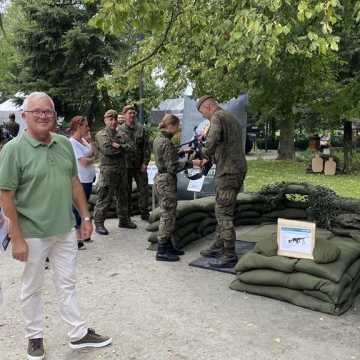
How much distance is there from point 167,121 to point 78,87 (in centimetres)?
1383

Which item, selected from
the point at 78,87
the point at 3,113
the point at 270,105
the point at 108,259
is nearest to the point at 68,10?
A: the point at 78,87

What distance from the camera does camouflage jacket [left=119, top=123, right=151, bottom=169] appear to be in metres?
7.75

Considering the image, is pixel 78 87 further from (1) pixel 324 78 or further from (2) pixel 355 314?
(2) pixel 355 314

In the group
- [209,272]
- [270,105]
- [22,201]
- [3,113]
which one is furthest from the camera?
[3,113]

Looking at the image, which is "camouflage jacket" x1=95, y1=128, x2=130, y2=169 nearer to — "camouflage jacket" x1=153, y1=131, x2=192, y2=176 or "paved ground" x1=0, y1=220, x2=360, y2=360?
"camouflage jacket" x1=153, y1=131, x2=192, y2=176

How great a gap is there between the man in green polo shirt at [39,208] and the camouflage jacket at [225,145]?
230cm

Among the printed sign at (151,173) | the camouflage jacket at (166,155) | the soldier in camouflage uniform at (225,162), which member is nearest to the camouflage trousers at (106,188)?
Answer: the printed sign at (151,173)

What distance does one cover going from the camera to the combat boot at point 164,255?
19.8 feet

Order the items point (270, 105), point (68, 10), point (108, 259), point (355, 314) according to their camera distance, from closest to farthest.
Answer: point (355, 314), point (108, 259), point (270, 105), point (68, 10)

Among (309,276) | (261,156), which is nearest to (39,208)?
(309,276)

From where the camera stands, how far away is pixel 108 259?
615 centimetres

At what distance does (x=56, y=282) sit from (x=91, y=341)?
1.76 ft

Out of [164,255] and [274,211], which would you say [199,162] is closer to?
[164,255]

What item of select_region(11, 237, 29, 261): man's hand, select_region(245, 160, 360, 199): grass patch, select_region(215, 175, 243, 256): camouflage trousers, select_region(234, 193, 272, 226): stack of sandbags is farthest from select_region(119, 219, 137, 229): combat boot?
select_region(245, 160, 360, 199): grass patch
